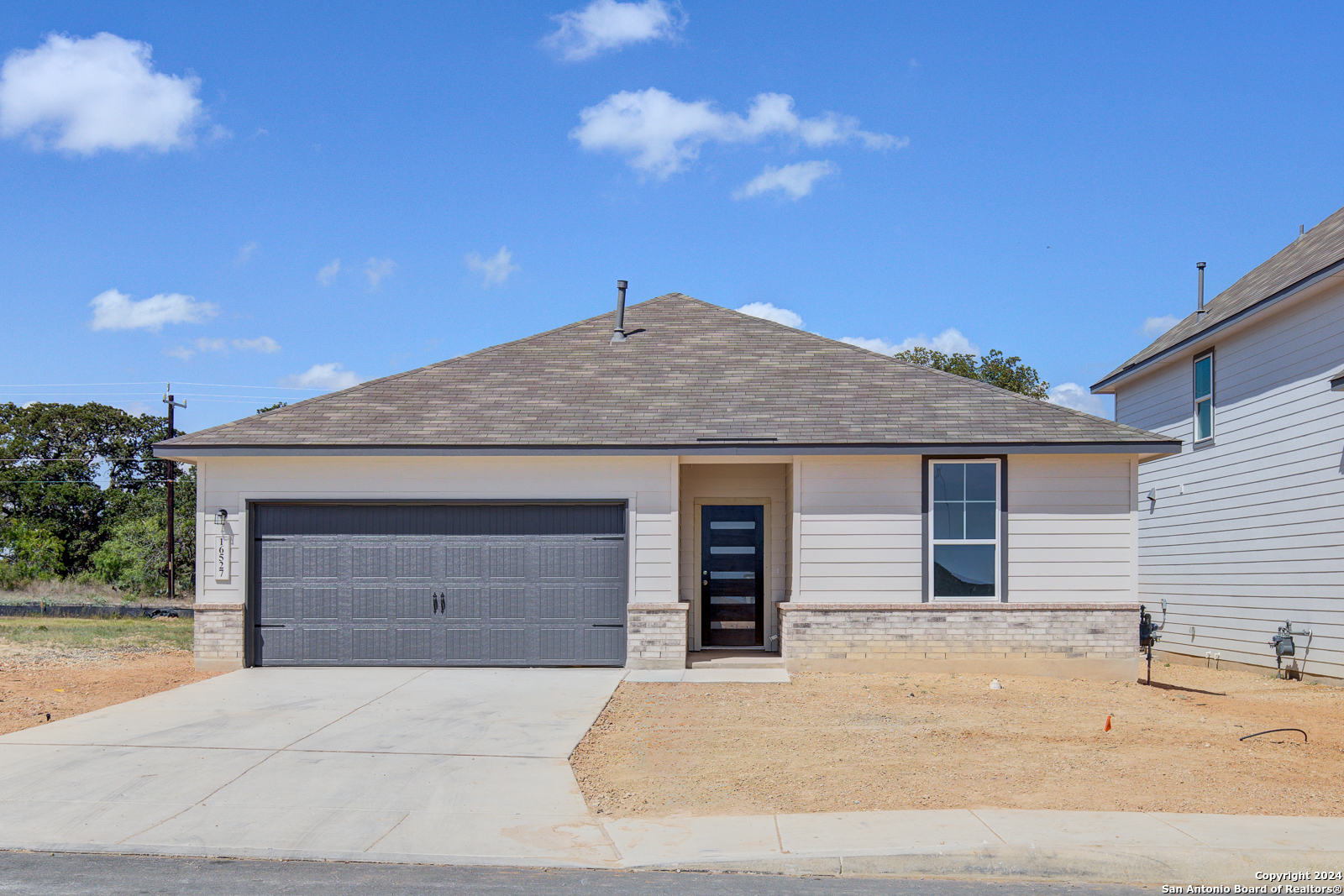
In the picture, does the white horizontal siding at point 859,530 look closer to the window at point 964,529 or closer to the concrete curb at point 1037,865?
the window at point 964,529

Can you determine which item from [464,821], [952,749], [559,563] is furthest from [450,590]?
[952,749]

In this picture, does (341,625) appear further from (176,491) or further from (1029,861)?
(176,491)

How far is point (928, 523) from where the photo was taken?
12.8m

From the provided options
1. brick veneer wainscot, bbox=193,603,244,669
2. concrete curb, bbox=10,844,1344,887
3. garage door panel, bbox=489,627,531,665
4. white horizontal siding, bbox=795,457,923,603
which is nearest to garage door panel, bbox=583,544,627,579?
garage door panel, bbox=489,627,531,665

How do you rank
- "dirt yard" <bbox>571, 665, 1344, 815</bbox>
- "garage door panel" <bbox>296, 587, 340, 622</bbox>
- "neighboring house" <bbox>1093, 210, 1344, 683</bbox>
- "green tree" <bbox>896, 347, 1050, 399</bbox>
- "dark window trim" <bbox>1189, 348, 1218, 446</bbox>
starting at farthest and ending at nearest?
"green tree" <bbox>896, 347, 1050, 399</bbox>
"dark window trim" <bbox>1189, 348, 1218, 446</bbox>
"neighboring house" <bbox>1093, 210, 1344, 683</bbox>
"garage door panel" <bbox>296, 587, 340, 622</bbox>
"dirt yard" <bbox>571, 665, 1344, 815</bbox>

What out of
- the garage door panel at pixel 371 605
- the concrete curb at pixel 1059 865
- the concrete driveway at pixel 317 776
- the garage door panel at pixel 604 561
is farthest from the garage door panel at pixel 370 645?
the concrete curb at pixel 1059 865

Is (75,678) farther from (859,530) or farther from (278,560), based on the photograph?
(859,530)

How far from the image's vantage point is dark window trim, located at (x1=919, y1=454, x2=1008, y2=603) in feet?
41.9

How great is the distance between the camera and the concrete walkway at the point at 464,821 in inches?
226

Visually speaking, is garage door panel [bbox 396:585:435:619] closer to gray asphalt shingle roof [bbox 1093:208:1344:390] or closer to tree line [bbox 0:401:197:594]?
gray asphalt shingle roof [bbox 1093:208:1344:390]

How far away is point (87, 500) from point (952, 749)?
140ft

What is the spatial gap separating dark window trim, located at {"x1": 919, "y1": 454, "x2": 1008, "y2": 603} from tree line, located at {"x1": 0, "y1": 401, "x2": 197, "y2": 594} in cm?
3201

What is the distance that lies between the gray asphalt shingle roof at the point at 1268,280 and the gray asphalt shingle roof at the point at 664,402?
11.9 ft

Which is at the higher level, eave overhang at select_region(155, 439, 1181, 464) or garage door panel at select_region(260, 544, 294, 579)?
eave overhang at select_region(155, 439, 1181, 464)
